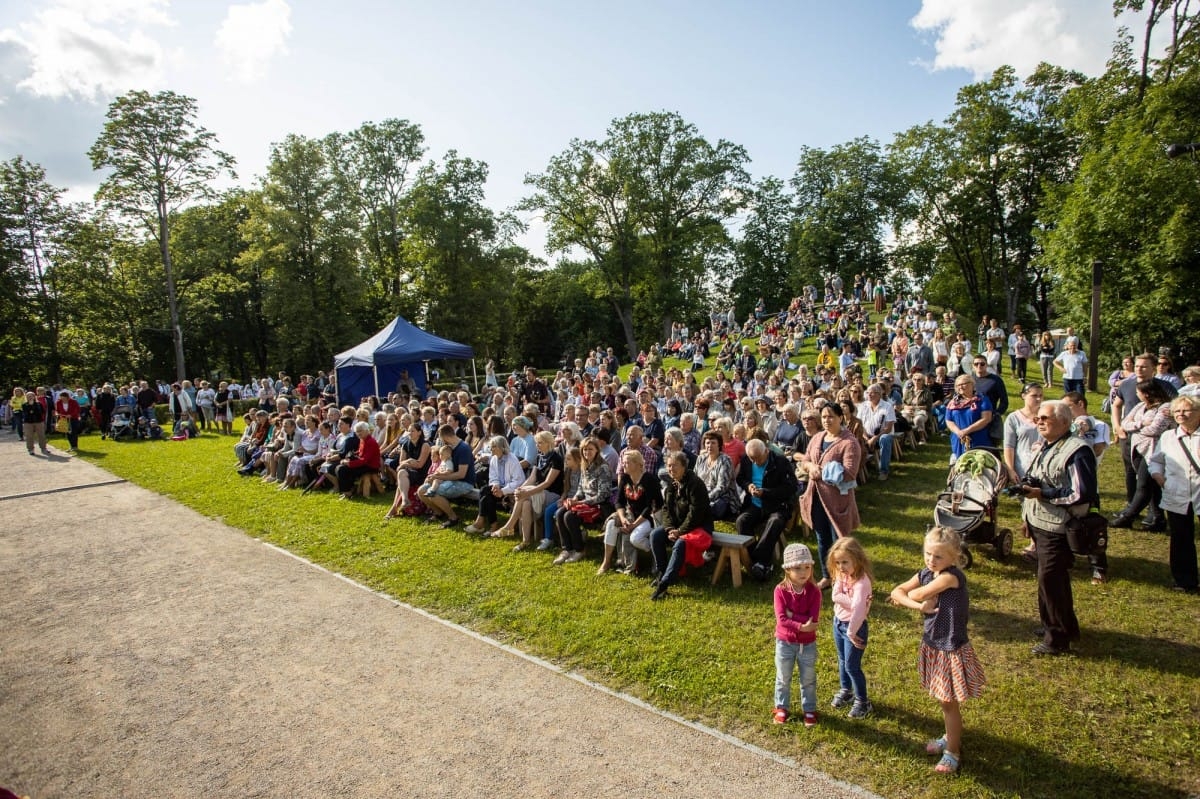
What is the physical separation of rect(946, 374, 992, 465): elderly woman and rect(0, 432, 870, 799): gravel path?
188 inches

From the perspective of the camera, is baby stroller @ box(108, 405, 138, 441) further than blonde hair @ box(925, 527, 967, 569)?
Yes

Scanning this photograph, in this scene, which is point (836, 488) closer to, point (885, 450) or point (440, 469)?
point (885, 450)

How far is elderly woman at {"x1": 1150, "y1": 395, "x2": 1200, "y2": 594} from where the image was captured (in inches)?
187

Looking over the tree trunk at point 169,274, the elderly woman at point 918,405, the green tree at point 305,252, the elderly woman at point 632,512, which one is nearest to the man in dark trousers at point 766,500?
the elderly woman at point 632,512

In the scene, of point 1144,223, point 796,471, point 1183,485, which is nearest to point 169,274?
point 796,471

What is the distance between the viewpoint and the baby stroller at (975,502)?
5605mm

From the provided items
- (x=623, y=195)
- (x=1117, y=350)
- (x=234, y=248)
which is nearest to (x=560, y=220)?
Result: (x=623, y=195)

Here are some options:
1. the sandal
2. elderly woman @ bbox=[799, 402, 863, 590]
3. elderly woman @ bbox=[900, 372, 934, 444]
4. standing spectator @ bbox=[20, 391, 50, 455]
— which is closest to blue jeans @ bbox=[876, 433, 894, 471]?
elderly woman @ bbox=[900, 372, 934, 444]

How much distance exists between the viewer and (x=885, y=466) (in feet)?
29.8

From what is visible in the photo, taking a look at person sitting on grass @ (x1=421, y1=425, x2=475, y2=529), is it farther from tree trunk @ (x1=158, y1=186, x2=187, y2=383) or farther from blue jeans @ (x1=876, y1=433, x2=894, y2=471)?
tree trunk @ (x1=158, y1=186, x2=187, y2=383)

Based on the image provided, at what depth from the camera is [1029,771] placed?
337 centimetres

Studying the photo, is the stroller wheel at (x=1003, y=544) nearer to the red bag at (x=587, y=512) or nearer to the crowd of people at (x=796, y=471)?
the crowd of people at (x=796, y=471)

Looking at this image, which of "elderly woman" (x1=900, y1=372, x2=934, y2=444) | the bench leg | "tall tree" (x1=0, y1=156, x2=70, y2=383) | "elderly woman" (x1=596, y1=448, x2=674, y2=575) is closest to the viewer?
the bench leg

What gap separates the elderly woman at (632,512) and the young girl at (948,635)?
3.17m
